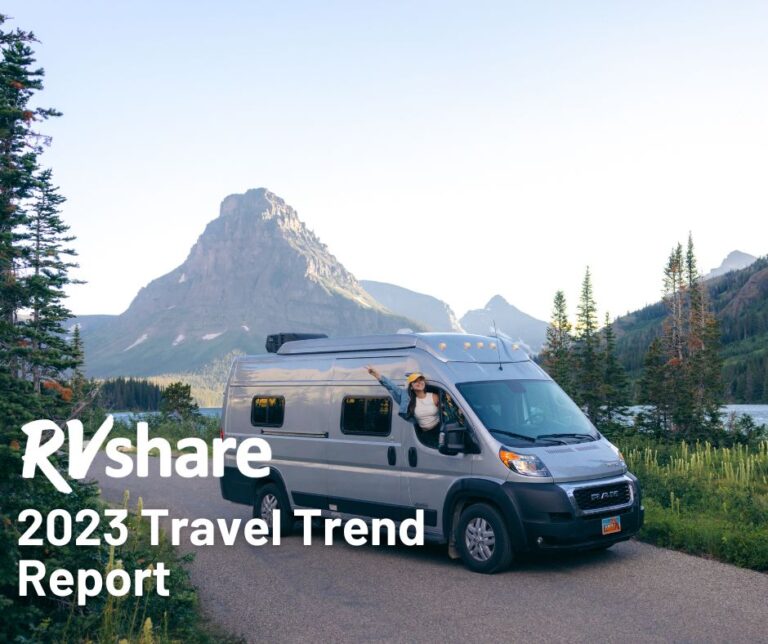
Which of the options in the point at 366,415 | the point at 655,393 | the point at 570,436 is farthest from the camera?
the point at 655,393

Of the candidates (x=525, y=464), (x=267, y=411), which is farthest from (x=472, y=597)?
(x=267, y=411)

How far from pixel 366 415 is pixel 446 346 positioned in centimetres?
146

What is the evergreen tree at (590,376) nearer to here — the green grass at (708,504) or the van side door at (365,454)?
the green grass at (708,504)

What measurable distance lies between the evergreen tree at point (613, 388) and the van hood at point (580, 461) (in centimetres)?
1925

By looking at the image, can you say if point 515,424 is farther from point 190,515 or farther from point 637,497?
point 190,515

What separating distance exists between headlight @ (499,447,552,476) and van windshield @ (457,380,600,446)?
26 cm

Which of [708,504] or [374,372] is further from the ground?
[374,372]

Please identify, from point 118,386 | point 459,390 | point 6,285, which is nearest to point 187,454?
point 6,285

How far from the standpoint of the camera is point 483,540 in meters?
9.69

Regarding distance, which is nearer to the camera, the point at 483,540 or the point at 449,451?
the point at 483,540

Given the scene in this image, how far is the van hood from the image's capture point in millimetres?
9500

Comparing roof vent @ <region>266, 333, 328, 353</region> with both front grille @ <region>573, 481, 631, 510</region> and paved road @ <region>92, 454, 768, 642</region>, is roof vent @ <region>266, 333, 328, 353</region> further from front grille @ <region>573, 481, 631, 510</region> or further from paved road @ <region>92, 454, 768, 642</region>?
front grille @ <region>573, 481, 631, 510</region>

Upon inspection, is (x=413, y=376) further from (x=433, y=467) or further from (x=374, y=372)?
(x=433, y=467)

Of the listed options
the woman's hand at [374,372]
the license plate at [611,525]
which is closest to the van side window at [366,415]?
the woman's hand at [374,372]
